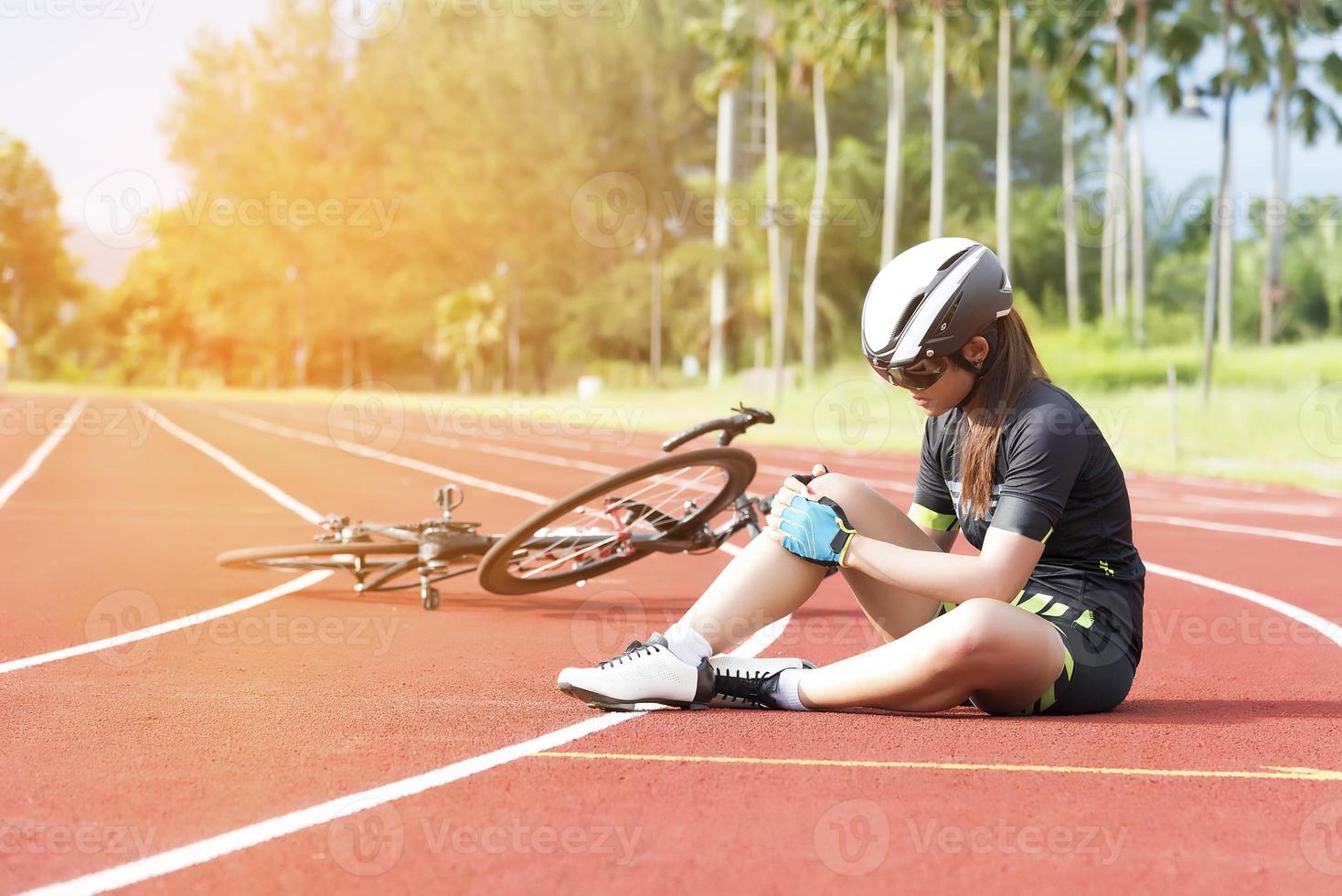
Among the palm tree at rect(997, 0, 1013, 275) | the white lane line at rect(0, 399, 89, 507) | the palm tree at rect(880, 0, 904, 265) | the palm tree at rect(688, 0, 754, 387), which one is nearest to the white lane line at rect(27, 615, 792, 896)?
the white lane line at rect(0, 399, 89, 507)

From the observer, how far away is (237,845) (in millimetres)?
3654

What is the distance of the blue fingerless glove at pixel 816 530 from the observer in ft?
16.1

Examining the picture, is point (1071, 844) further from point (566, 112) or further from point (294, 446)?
point (566, 112)

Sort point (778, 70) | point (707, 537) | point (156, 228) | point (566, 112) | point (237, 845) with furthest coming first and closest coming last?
point (156, 228)
point (566, 112)
point (778, 70)
point (707, 537)
point (237, 845)

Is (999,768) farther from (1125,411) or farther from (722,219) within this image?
(722,219)

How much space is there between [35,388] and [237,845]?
73.7 metres

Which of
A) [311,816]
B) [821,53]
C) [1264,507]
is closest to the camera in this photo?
[311,816]

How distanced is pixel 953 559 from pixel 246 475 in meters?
15.1

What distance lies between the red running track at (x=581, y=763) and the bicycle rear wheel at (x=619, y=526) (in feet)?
0.95

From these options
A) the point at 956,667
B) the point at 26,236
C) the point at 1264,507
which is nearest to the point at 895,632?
the point at 956,667

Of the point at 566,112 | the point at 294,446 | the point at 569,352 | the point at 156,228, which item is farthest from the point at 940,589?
the point at 156,228

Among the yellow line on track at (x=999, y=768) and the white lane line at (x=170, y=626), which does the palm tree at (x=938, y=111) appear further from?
the yellow line on track at (x=999, y=768)

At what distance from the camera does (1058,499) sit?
4.65 metres

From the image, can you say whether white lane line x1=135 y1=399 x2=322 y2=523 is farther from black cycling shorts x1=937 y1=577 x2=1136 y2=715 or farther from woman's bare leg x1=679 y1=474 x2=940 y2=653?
black cycling shorts x1=937 y1=577 x2=1136 y2=715
